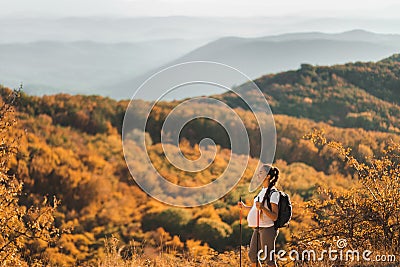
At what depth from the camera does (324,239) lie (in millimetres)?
8062

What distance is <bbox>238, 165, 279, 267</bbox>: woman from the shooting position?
5.34 metres

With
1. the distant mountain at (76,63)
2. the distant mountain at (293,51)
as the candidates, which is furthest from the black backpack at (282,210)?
the distant mountain at (76,63)

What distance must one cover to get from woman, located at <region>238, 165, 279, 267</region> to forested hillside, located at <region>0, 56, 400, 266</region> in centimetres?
511

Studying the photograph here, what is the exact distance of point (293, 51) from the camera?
156 metres

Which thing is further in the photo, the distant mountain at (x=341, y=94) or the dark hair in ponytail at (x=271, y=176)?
the distant mountain at (x=341, y=94)

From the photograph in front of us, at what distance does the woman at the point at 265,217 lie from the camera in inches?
210

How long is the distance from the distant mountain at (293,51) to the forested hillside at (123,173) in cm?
10287

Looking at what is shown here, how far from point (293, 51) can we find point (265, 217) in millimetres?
154780

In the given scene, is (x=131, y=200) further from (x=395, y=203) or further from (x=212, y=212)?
(x=395, y=203)

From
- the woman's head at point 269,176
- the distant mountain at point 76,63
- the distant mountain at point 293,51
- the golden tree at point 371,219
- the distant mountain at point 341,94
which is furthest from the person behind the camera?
the distant mountain at point 76,63

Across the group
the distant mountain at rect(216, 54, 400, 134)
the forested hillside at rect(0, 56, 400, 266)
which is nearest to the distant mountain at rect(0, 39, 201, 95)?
the distant mountain at rect(216, 54, 400, 134)

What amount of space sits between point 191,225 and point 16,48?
587ft

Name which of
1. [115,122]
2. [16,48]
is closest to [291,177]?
[115,122]

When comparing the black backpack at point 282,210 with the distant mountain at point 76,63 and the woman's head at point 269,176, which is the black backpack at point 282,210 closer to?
the woman's head at point 269,176
